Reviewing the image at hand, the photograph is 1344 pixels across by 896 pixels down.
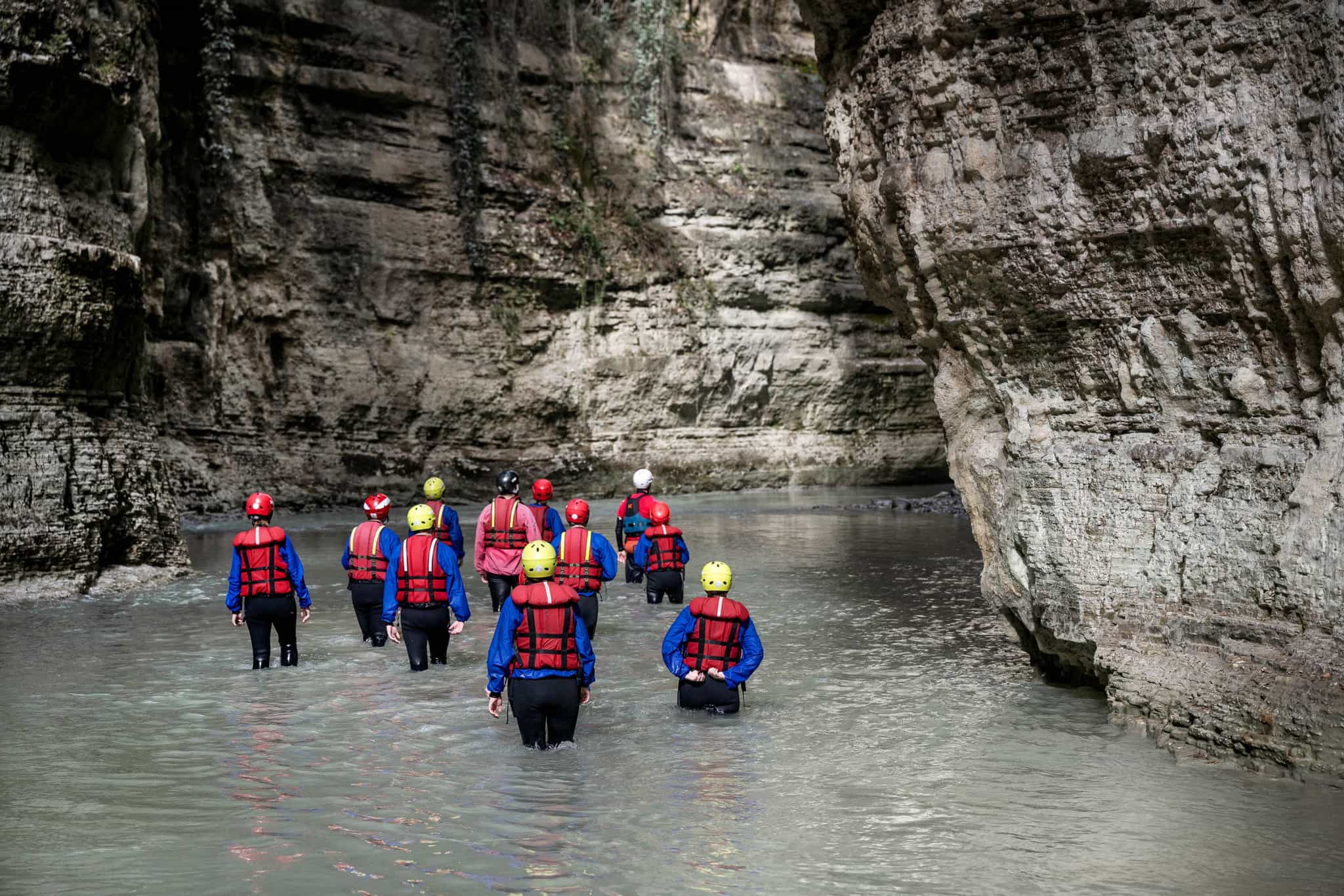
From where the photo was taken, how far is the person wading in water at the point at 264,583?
9.67m

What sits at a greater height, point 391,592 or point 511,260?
point 511,260

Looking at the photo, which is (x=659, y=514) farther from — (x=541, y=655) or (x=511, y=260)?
(x=511, y=260)

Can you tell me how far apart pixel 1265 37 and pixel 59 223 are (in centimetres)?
1293

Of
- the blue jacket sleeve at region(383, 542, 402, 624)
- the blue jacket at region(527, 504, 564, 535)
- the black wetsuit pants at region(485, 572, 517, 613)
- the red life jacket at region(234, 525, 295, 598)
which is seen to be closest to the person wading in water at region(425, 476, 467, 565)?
the black wetsuit pants at region(485, 572, 517, 613)

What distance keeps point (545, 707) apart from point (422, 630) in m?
2.71

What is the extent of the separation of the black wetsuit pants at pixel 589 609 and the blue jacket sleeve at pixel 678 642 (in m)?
2.70

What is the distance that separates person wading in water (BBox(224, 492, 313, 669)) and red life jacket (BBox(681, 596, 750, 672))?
3369 millimetres

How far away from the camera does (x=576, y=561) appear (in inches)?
426

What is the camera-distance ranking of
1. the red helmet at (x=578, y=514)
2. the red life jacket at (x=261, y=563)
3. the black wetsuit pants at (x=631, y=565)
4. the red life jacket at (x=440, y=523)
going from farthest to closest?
1. the black wetsuit pants at (x=631, y=565)
2. the red life jacket at (x=440, y=523)
3. the red helmet at (x=578, y=514)
4. the red life jacket at (x=261, y=563)

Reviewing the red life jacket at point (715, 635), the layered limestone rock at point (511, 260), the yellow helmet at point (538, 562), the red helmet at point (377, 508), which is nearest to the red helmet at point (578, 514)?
the red helmet at point (377, 508)

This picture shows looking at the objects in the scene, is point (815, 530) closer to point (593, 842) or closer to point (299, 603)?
point (299, 603)

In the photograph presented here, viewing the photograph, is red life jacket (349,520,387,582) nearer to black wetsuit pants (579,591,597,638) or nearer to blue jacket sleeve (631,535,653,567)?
black wetsuit pants (579,591,597,638)

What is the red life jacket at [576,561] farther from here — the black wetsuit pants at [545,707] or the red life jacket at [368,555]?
the black wetsuit pants at [545,707]

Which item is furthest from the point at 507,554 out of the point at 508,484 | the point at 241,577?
the point at 241,577
